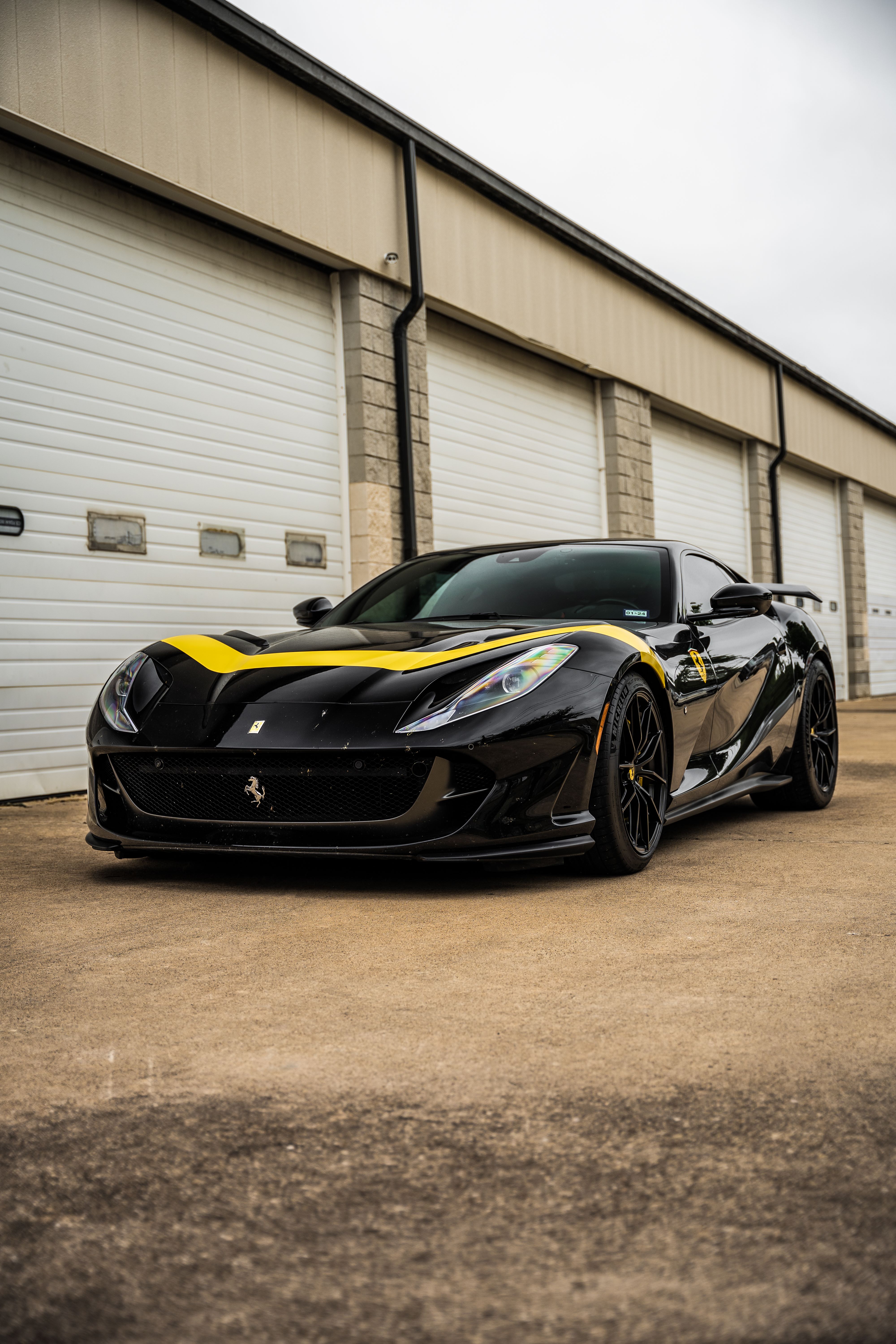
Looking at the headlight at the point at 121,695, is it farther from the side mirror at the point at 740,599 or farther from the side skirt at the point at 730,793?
the side mirror at the point at 740,599

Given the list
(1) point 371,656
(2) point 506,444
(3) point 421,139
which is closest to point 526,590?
(1) point 371,656

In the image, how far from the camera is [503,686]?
3.92 m

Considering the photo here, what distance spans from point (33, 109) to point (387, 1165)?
7147 mm

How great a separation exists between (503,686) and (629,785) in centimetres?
61

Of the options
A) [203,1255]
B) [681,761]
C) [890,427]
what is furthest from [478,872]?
[890,427]

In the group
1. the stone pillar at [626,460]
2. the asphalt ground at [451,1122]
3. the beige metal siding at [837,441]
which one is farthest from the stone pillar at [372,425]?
the beige metal siding at [837,441]

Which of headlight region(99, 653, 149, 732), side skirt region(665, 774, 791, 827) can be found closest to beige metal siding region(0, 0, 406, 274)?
headlight region(99, 653, 149, 732)

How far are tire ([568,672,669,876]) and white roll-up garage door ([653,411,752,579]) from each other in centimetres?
A: 1126

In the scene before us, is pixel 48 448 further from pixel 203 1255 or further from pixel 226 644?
pixel 203 1255

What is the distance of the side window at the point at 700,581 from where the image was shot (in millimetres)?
5152

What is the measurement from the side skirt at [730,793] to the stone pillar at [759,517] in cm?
1325

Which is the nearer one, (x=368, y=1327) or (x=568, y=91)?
(x=368, y=1327)

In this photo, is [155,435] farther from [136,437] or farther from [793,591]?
[793,591]

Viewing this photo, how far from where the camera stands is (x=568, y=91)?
28.3 metres
